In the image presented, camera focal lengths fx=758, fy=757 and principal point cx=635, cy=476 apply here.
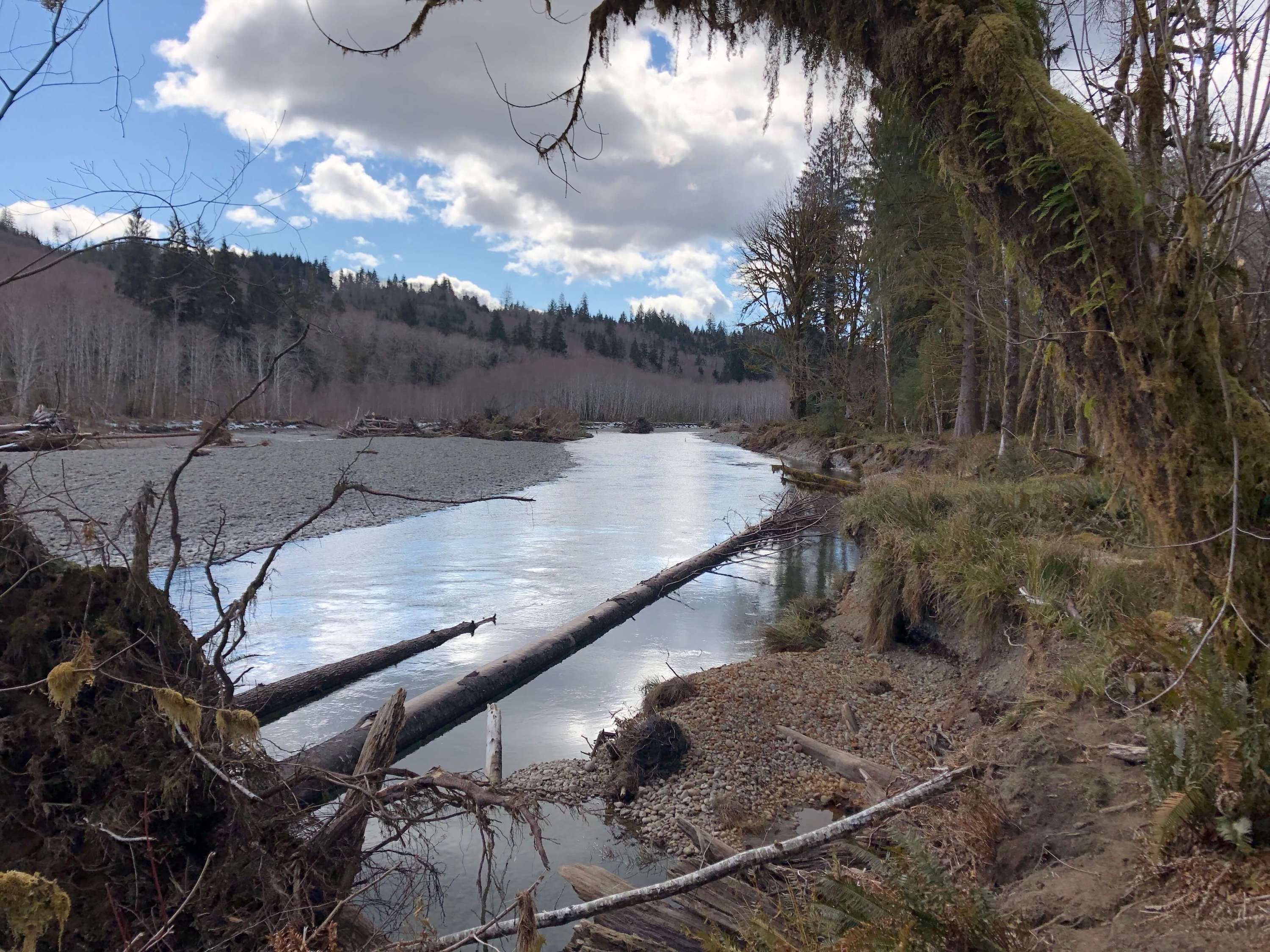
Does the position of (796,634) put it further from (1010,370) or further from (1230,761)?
(1010,370)

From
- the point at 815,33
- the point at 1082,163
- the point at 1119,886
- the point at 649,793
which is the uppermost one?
the point at 815,33

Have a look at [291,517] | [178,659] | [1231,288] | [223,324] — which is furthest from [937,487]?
[223,324]

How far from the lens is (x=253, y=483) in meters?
20.0

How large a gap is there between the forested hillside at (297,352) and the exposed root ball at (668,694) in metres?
3.95

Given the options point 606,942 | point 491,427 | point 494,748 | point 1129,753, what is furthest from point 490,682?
point 491,427

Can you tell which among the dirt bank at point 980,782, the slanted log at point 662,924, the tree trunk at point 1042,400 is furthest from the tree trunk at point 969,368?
the slanted log at point 662,924

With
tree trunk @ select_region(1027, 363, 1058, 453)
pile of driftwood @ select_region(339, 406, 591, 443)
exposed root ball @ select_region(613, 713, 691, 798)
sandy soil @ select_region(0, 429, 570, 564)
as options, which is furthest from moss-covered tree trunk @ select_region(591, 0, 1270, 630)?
pile of driftwood @ select_region(339, 406, 591, 443)

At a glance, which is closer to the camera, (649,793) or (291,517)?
(649,793)

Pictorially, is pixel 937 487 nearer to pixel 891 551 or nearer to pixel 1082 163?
pixel 891 551

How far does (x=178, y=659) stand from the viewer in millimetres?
4074

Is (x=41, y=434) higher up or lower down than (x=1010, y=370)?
lower down

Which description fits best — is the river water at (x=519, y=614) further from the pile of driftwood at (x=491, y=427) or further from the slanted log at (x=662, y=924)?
the pile of driftwood at (x=491, y=427)

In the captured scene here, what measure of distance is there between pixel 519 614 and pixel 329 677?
312cm

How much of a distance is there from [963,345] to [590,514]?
9770 millimetres
